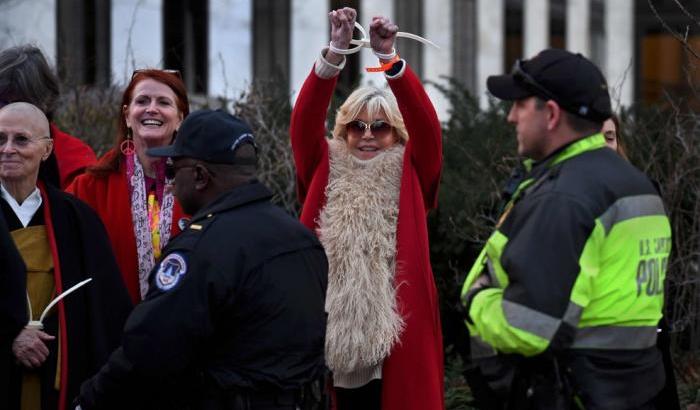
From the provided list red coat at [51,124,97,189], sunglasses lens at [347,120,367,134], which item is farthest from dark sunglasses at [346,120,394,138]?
red coat at [51,124,97,189]

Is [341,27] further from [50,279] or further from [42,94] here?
[50,279]

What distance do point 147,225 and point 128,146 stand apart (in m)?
0.43

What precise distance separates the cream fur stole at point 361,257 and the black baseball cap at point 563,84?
5.41ft

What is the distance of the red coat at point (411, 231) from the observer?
17.8 feet

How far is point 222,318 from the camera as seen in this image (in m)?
3.93

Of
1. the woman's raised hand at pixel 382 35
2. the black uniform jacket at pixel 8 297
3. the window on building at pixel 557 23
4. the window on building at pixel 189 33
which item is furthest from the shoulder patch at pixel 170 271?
the window on building at pixel 557 23

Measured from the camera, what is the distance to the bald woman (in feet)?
15.2

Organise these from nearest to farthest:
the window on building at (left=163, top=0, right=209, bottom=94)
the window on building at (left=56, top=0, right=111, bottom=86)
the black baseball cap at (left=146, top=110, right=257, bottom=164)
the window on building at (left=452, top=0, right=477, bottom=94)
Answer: the black baseball cap at (left=146, top=110, right=257, bottom=164) < the window on building at (left=56, top=0, right=111, bottom=86) < the window on building at (left=163, top=0, right=209, bottom=94) < the window on building at (left=452, top=0, right=477, bottom=94)

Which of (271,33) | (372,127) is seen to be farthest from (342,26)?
(271,33)

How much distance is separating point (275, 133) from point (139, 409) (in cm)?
433

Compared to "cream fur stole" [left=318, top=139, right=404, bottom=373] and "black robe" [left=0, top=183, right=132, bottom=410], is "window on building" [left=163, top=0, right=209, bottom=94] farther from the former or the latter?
"black robe" [left=0, top=183, right=132, bottom=410]

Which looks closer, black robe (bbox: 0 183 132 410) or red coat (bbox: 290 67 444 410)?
black robe (bbox: 0 183 132 410)

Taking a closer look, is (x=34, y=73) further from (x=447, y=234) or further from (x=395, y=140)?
(x=447, y=234)

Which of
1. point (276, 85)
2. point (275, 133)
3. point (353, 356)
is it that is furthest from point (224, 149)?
point (276, 85)
